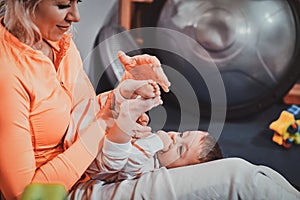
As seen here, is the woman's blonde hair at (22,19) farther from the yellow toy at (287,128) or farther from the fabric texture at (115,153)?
the yellow toy at (287,128)

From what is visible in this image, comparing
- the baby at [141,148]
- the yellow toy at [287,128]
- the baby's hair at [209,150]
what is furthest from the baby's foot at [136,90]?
the yellow toy at [287,128]

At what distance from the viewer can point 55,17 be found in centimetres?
67

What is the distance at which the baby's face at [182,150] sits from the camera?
0.75m

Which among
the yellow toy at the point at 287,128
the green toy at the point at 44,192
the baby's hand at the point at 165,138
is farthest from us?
the yellow toy at the point at 287,128

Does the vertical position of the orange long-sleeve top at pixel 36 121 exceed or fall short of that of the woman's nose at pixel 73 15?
it falls short

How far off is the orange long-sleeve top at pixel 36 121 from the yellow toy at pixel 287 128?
14.5 inches

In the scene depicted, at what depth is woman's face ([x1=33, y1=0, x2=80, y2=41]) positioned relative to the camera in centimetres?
65

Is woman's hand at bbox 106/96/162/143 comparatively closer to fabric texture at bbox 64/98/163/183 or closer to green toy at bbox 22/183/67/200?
fabric texture at bbox 64/98/163/183

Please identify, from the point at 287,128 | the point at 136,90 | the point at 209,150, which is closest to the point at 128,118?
the point at 136,90

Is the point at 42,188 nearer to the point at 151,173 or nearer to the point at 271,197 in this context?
the point at 151,173

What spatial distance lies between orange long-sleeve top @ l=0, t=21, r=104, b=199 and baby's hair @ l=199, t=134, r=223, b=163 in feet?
0.60

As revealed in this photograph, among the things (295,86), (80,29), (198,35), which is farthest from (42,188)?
(295,86)

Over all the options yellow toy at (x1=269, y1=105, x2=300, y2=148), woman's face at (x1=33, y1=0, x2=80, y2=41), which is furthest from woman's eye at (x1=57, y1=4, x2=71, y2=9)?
yellow toy at (x1=269, y1=105, x2=300, y2=148)

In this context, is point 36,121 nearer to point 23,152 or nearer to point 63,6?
point 23,152
